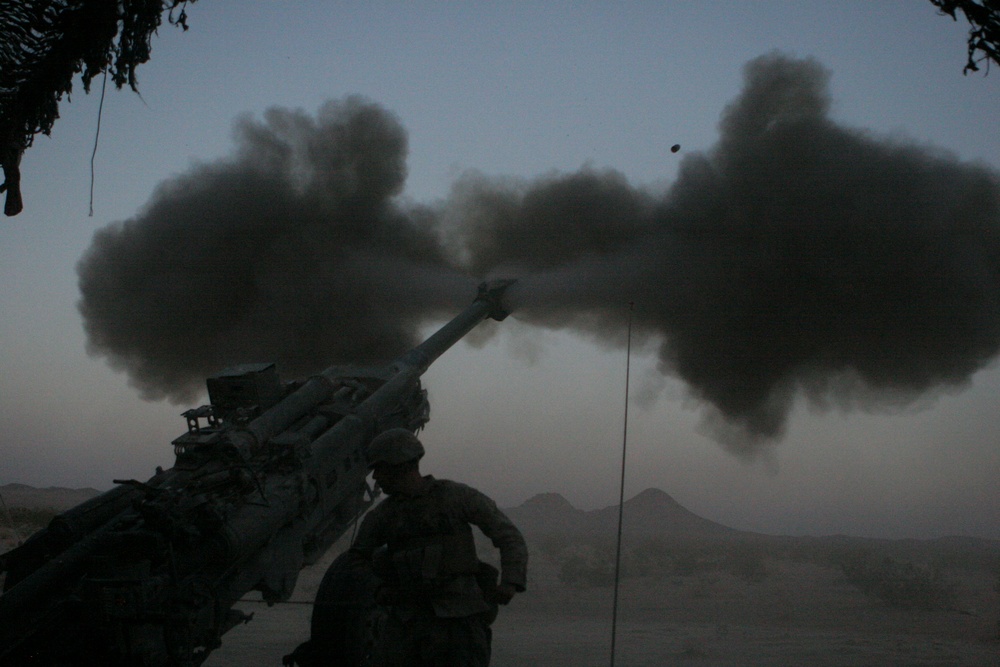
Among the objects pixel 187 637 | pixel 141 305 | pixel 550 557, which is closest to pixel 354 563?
pixel 187 637

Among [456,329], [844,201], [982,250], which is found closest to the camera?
[456,329]

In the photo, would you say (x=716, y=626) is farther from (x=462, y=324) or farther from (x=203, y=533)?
(x=203, y=533)

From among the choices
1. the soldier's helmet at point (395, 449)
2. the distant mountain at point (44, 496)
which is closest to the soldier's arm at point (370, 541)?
the soldier's helmet at point (395, 449)

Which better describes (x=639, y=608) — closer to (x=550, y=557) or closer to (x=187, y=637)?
(x=550, y=557)

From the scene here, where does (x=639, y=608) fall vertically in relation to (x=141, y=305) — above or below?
below

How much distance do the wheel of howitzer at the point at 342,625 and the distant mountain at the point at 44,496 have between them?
27.7 meters

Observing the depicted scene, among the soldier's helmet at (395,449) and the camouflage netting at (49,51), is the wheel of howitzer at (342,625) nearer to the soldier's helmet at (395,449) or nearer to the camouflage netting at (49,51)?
the soldier's helmet at (395,449)

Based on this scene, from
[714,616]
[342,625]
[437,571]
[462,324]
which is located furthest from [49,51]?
[714,616]

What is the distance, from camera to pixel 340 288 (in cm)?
1555

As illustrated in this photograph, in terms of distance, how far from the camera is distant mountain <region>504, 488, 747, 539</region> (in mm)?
45312

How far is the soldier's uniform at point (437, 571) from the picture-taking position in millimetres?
4227

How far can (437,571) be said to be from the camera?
4.29 meters

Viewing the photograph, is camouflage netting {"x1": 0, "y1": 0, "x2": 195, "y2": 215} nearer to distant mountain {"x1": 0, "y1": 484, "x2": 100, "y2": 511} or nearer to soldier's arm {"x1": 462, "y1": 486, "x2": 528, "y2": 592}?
soldier's arm {"x1": 462, "y1": 486, "x2": 528, "y2": 592}

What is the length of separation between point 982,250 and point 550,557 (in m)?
16.0
